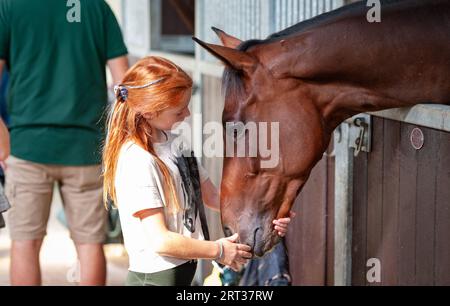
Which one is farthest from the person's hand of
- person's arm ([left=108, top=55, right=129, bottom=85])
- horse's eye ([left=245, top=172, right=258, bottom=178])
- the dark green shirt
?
person's arm ([left=108, top=55, right=129, bottom=85])

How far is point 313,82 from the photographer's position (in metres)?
2.52

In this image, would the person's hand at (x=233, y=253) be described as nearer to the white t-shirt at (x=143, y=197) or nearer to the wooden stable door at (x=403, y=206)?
the white t-shirt at (x=143, y=197)

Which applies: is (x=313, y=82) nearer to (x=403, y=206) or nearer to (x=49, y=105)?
(x=403, y=206)

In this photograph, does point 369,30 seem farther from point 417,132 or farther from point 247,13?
point 247,13

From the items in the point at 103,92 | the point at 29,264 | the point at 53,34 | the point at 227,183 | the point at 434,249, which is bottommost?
the point at 29,264

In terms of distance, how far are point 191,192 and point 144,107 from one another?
28cm

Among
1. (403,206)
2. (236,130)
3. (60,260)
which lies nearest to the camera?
(236,130)

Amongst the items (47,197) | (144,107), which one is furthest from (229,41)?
(47,197)

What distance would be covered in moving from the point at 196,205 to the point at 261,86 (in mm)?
384

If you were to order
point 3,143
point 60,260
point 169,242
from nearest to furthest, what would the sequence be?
point 169,242
point 3,143
point 60,260

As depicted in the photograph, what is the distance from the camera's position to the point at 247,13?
13.1 feet

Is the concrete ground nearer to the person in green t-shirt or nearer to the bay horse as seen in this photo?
the person in green t-shirt

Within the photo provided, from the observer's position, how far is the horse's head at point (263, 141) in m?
2.51
